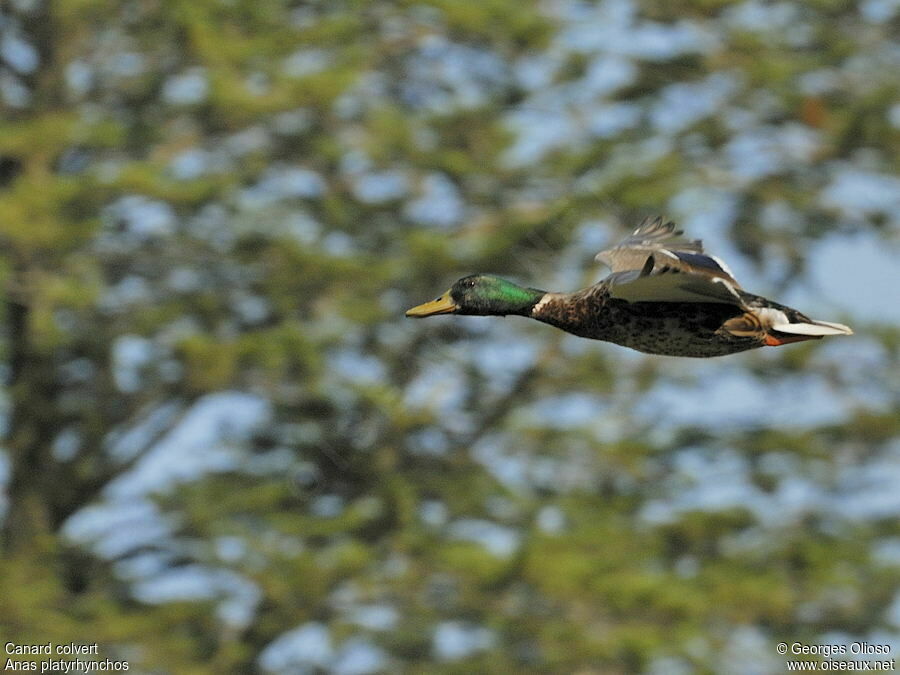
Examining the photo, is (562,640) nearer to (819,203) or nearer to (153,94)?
(819,203)

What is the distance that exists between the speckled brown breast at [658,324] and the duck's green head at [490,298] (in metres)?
0.36

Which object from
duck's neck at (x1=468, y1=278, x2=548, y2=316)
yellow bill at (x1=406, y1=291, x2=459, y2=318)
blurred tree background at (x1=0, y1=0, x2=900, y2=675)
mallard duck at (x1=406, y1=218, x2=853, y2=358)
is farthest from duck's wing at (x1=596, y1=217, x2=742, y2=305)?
blurred tree background at (x1=0, y1=0, x2=900, y2=675)

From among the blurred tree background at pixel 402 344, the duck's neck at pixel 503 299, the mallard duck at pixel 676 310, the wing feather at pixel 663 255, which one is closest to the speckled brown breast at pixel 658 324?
the mallard duck at pixel 676 310

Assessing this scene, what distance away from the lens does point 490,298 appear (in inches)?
154

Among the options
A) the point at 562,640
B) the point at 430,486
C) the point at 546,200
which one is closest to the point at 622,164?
the point at 546,200

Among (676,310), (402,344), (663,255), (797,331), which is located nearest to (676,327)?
(676,310)

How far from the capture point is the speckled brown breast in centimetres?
326

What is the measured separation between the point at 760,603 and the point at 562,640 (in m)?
1.14

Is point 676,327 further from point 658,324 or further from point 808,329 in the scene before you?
point 808,329

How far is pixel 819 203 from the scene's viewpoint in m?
9.40

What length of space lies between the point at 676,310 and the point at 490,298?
74 centimetres

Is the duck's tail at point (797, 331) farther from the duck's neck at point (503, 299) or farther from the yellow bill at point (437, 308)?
the yellow bill at point (437, 308)

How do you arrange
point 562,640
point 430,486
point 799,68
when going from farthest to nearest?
1. point 799,68
2. point 430,486
3. point 562,640

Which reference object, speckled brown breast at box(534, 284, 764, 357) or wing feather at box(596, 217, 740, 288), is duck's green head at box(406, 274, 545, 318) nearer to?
wing feather at box(596, 217, 740, 288)
